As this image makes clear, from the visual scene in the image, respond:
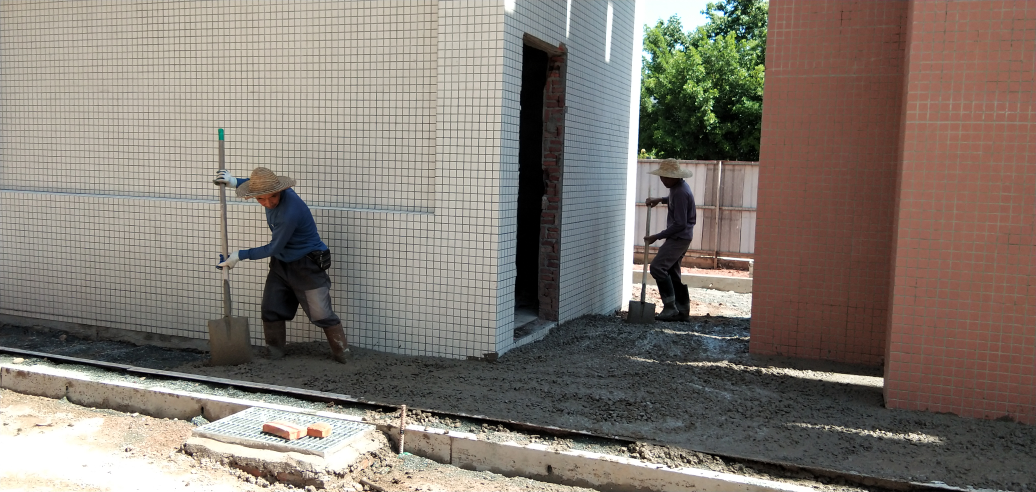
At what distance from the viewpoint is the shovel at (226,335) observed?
6586mm

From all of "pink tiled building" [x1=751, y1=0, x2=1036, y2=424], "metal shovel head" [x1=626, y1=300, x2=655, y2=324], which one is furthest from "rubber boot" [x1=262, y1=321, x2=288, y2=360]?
"pink tiled building" [x1=751, y1=0, x2=1036, y2=424]

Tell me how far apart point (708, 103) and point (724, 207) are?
30.4 feet

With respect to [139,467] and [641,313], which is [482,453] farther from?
[641,313]

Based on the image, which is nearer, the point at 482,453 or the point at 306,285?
the point at 482,453

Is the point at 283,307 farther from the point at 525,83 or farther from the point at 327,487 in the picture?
the point at 525,83

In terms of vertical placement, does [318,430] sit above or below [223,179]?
below

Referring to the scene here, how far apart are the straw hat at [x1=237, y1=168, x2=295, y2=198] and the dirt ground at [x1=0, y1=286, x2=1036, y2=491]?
140cm

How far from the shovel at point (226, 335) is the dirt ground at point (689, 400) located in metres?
0.19

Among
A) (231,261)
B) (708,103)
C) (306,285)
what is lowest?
(306,285)

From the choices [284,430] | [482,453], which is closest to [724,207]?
[482,453]

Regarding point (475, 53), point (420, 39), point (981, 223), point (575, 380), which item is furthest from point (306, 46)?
point (981, 223)

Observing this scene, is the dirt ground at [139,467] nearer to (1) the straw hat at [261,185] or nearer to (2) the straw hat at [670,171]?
(1) the straw hat at [261,185]

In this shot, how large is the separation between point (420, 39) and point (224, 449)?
11.8 ft

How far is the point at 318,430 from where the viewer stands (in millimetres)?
4758
